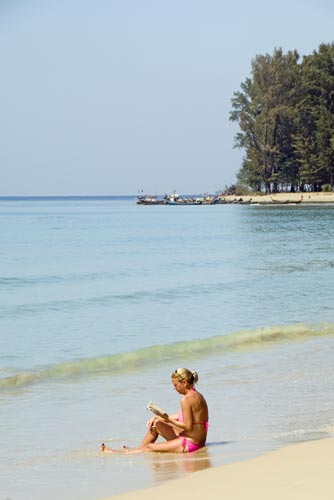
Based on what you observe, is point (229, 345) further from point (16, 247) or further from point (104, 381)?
point (16, 247)

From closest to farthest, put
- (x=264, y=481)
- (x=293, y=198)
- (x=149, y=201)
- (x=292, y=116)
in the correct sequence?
(x=264, y=481)
(x=292, y=116)
(x=293, y=198)
(x=149, y=201)

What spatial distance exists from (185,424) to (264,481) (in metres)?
2.22

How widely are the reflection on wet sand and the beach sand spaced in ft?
1.04

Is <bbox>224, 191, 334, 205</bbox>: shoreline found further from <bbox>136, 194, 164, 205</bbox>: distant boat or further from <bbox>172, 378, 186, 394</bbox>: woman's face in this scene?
<bbox>172, 378, 186, 394</bbox>: woman's face

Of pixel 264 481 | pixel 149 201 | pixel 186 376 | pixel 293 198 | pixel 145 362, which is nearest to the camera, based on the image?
pixel 264 481

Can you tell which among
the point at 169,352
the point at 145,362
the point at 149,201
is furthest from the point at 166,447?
the point at 149,201

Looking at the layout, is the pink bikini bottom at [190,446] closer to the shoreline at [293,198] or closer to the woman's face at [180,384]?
the woman's face at [180,384]

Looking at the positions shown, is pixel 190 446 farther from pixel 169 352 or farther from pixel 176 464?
pixel 169 352

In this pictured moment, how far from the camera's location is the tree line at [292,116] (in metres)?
110

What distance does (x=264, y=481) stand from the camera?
775cm

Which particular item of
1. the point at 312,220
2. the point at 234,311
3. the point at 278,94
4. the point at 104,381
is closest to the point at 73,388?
the point at 104,381

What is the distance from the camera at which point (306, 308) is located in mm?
23547

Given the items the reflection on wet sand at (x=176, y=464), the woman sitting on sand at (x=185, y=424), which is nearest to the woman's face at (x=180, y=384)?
the woman sitting on sand at (x=185, y=424)

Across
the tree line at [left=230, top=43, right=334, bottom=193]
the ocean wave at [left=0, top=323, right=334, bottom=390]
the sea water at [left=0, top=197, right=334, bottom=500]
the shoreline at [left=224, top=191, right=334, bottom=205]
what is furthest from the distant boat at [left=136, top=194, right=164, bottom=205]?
the ocean wave at [left=0, top=323, right=334, bottom=390]
